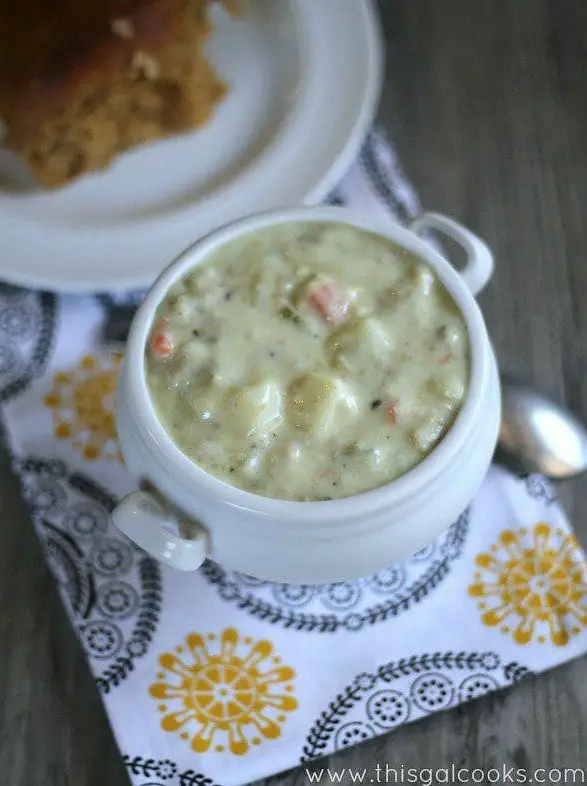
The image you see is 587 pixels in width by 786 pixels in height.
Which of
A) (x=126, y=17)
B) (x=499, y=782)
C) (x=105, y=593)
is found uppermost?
(x=126, y=17)

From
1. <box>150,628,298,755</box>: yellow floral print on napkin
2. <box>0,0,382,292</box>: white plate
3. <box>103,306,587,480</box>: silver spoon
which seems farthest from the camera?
<box>0,0,382,292</box>: white plate

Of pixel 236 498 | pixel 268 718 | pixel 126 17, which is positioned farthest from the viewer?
pixel 126 17

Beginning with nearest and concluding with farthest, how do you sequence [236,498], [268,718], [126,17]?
[236,498], [268,718], [126,17]

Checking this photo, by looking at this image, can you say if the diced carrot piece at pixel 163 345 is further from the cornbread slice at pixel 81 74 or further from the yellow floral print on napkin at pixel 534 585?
the cornbread slice at pixel 81 74

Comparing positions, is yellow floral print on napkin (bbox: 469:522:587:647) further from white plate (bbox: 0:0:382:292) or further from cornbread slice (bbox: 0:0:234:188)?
cornbread slice (bbox: 0:0:234:188)

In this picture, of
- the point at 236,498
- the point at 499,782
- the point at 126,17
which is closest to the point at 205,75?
the point at 126,17

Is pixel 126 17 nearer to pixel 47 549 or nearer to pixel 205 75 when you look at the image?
pixel 205 75

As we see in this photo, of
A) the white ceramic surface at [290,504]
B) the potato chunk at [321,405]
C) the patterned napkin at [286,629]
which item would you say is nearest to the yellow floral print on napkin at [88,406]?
the patterned napkin at [286,629]

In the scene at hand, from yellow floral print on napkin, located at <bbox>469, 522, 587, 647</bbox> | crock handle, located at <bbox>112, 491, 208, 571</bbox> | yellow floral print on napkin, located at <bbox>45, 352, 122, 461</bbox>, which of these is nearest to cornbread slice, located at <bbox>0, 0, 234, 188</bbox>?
yellow floral print on napkin, located at <bbox>45, 352, 122, 461</bbox>
